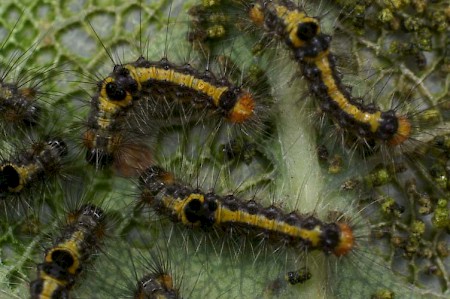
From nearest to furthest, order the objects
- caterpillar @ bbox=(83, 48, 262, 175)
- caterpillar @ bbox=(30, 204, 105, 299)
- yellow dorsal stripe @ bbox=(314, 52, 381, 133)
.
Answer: caterpillar @ bbox=(30, 204, 105, 299), yellow dorsal stripe @ bbox=(314, 52, 381, 133), caterpillar @ bbox=(83, 48, 262, 175)

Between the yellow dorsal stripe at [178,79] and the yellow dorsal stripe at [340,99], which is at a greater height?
the yellow dorsal stripe at [340,99]

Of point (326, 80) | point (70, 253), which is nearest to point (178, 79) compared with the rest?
point (326, 80)

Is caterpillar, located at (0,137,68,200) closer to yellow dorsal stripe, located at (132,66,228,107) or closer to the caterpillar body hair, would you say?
the caterpillar body hair

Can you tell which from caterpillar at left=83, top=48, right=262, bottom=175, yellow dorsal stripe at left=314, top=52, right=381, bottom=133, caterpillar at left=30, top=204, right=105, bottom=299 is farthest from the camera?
caterpillar at left=83, top=48, right=262, bottom=175

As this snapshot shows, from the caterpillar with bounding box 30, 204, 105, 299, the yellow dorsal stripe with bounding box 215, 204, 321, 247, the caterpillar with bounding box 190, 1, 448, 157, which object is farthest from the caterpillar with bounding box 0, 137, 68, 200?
the caterpillar with bounding box 190, 1, 448, 157

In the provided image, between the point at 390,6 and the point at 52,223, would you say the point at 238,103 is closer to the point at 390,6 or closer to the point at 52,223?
the point at 390,6

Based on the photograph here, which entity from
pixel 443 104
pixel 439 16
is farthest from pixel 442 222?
pixel 439 16

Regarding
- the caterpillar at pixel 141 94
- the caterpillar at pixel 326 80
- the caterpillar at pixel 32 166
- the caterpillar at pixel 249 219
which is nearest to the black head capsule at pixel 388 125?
the caterpillar at pixel 326 80

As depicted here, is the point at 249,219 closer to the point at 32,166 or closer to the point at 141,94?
the point at 141,94

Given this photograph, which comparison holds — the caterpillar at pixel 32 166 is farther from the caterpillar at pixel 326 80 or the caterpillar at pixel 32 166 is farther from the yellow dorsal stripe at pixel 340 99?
the yellow dorsal stripe at pixel 340 99
